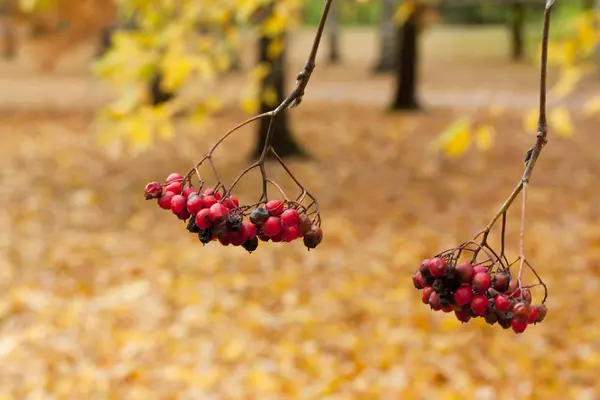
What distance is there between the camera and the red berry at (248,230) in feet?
3.94

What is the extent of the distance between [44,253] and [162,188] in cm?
639

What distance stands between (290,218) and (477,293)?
1.04ft

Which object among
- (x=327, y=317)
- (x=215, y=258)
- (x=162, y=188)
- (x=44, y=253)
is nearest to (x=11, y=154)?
(x=44, y=253)

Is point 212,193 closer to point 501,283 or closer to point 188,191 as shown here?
point 188,191

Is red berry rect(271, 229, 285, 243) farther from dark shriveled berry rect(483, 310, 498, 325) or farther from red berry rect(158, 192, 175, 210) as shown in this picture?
dark shriveled berry rect(483, 310, 498, 325)

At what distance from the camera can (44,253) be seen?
7.32m

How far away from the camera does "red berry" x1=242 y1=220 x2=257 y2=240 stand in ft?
3.94

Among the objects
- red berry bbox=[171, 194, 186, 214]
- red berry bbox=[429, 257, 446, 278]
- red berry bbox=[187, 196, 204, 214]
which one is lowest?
red berry bbox=[429, 257, 446, 278]

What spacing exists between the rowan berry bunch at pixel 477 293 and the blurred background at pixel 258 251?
2904 millimetres

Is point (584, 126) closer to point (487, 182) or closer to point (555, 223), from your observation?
point (487, 182)

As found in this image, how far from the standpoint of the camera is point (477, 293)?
1.25 metres

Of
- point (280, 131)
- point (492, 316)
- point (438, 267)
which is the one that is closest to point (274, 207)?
point (438, 267)

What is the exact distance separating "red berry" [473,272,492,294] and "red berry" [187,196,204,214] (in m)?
0.45

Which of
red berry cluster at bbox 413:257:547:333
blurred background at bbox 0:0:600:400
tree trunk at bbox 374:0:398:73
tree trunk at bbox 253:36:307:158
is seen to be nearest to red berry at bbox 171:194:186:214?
red berry cluster at bbox 413:257:547:333
